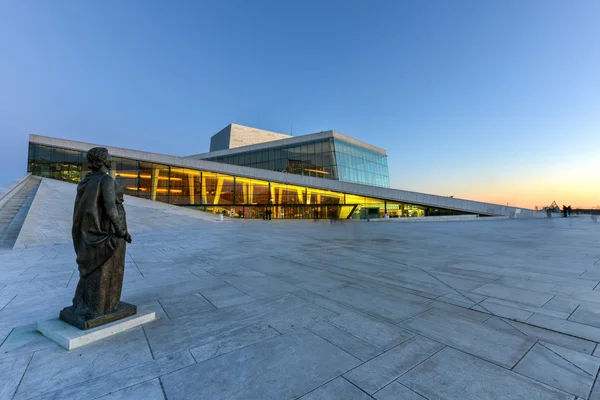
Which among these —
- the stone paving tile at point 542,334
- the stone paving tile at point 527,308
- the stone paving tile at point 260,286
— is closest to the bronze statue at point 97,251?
the stone paving tile at point 260,286

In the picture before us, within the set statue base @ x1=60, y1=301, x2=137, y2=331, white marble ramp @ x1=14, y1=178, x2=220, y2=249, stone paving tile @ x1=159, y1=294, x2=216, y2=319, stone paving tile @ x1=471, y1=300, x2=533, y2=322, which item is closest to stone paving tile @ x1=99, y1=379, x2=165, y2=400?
statue base @ x1=60, y1=301, x2=137, y2=331

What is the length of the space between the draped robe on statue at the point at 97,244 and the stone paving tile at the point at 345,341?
9.80ft

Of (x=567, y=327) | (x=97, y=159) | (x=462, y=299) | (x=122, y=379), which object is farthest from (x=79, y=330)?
(x=567, y=327)

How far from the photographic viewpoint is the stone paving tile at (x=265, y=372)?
249 cm

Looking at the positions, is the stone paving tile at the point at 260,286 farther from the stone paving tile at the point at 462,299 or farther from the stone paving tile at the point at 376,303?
the stone paving tile at the point at 462,299

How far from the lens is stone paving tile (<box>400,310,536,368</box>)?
317cm

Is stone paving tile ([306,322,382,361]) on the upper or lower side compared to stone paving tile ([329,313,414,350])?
lower

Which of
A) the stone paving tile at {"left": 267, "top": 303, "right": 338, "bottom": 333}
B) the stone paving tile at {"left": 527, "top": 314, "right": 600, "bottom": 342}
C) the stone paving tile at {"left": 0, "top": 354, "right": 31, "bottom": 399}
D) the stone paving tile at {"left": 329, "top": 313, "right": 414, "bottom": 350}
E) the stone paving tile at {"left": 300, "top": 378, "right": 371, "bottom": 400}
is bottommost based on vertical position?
the stone paving tile at {"left": 0, "top": 354, "right": 31, "bottom": 399}

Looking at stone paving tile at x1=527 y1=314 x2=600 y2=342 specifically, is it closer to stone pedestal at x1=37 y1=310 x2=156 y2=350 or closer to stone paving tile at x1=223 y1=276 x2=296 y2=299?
stone paving tile at x1=223 y1=276 x2=296 y2=299

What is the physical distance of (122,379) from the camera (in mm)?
2689

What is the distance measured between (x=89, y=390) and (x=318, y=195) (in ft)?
120

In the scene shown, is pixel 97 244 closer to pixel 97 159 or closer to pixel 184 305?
pixel 97 159

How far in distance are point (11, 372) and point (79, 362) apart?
0.58 metres

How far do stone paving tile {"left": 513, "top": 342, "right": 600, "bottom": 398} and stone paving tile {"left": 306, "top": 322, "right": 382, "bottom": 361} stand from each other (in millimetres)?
1528
